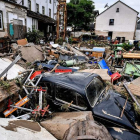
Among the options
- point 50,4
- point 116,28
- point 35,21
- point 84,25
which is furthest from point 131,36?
point 35,21

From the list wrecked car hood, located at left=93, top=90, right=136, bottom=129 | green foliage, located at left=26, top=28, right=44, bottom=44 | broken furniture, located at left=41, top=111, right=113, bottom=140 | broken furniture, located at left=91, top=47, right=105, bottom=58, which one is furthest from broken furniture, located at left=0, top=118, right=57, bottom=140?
green foliage, located at left=26, top=28, right=44, bottom=44

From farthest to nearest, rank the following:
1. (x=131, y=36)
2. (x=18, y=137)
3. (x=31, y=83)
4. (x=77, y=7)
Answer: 1. (x=77, y=7)
2. (x=131, y=36)
3. (x=31, y=83)
4. (x=18, y=137)

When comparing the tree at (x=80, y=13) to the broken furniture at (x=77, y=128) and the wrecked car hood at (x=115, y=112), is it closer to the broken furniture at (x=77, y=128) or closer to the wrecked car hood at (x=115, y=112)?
the wrecked car hood at (x=115, y=112)

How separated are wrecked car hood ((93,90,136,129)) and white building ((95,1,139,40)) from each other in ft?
96.5

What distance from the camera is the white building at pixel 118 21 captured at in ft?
95.1

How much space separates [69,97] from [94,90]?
2.55 ft

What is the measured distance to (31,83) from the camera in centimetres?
407

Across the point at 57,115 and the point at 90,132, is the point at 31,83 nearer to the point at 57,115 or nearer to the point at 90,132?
the point at 57,115

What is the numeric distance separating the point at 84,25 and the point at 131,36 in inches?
465

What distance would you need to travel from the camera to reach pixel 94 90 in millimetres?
3943

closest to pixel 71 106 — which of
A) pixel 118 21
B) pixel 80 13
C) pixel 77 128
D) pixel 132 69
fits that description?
pixel 77 128

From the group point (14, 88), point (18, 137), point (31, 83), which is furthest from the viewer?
point (31, 83)

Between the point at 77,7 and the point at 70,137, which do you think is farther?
the point at 77,7

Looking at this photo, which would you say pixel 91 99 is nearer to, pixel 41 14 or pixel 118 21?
pixel 41 14
